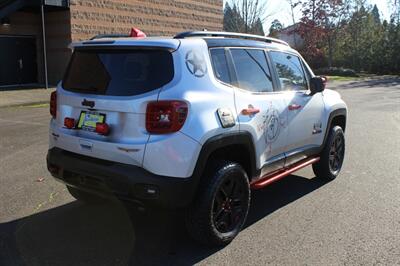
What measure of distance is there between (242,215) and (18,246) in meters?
2.03

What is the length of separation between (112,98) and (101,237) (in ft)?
4.24

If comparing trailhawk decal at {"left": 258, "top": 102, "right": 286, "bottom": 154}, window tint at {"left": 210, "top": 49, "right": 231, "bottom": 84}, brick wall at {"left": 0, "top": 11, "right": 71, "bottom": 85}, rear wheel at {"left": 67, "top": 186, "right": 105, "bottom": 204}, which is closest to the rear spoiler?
window tint at {"left": 210, "top": 49, "right": 231, "bottom": 84}

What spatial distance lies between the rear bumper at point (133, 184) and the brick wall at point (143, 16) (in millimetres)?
18579

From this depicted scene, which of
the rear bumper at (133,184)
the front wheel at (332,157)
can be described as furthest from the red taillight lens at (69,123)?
the front wheel at (332,157)

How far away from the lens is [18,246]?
422cm

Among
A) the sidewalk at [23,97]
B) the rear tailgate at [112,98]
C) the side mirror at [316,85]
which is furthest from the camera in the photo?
the sidewalk at [23,97]

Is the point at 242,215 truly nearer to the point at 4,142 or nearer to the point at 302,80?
the point at 302,80

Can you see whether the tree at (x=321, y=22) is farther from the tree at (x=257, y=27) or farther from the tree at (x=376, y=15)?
the tree at (x=376, y=15)

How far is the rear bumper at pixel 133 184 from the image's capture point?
388 centimetres

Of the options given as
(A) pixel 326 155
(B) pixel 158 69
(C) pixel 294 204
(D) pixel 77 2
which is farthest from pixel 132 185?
(D) pixel 77 2

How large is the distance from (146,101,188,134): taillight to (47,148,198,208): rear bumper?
37 cm

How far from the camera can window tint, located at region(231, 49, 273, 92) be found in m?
4.73

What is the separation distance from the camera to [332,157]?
666cm

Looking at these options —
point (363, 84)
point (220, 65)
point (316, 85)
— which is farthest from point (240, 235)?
point (363, 84)
